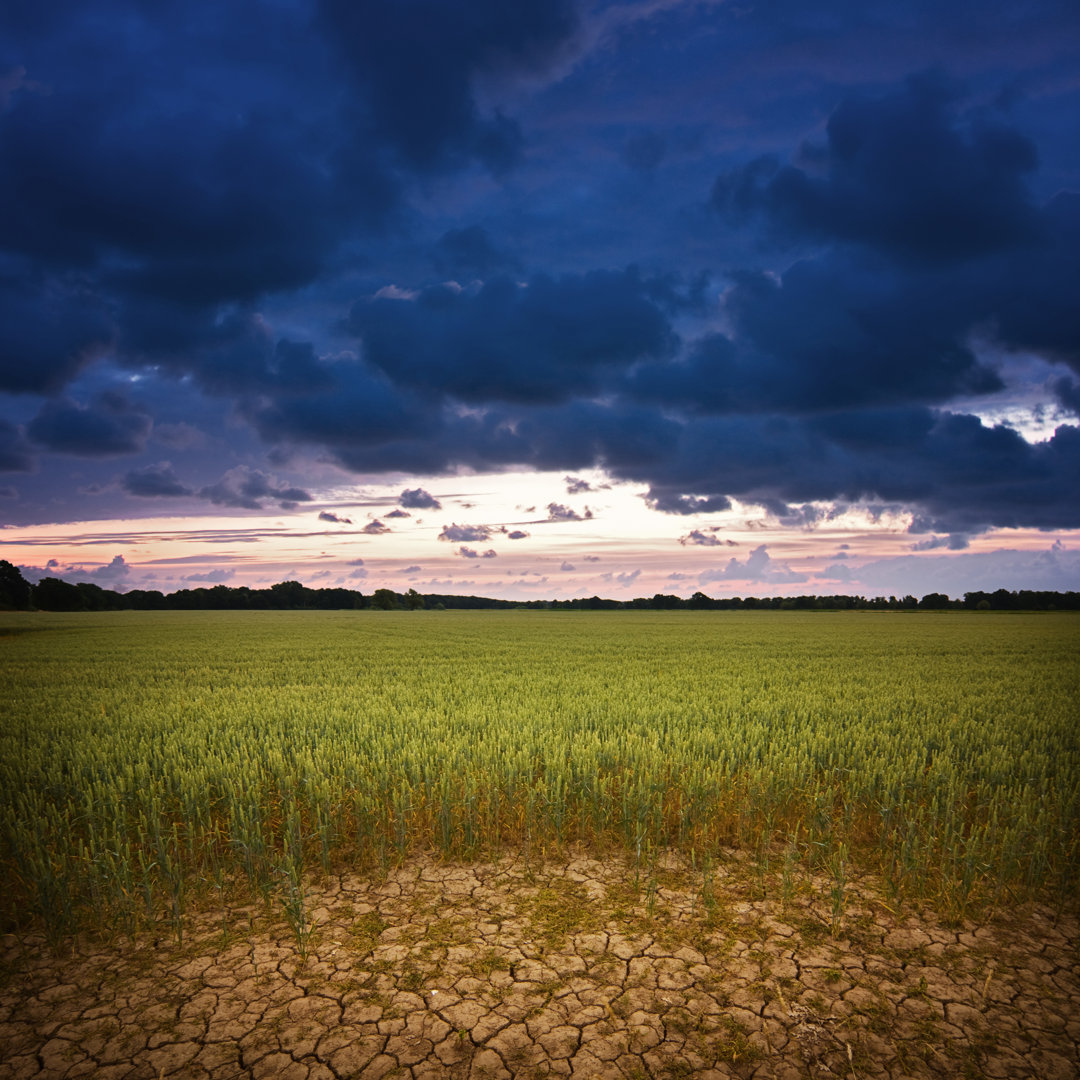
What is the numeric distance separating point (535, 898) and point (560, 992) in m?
1.25

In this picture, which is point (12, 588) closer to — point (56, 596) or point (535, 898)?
point (56, 596)

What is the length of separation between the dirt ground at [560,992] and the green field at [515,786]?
14.1 inches

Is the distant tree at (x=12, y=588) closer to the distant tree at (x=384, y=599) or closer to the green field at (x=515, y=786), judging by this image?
the distant tree at (x=384, y=599)

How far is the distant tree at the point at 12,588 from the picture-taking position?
81.2 metres

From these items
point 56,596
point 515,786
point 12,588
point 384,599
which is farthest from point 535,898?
point 384,599

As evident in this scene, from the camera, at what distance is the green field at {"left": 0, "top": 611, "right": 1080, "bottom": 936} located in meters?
4.95

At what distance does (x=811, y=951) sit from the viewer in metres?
4.04

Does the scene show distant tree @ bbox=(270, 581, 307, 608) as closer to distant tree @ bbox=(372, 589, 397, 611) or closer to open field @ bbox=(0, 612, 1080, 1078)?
distant tree @ bbox=(372, 589, 397, 611)

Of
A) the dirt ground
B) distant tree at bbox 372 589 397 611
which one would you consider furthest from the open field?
distant tree at bbox 372 589 397 611

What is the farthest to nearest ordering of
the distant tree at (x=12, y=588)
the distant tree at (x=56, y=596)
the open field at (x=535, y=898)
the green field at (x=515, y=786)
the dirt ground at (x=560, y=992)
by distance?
the distant tree at (x=56, y=596) < the distant tree at (x=12, y=588) < the green field at (x=515, y=786) < the open field at (x=535, y=898) < the dirt ground at (x=560, y=992)

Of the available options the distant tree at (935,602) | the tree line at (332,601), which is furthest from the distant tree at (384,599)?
the distant tree at (935,602)

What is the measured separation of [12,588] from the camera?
82.1 meters

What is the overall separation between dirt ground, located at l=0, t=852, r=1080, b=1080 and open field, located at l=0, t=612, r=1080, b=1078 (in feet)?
0.07

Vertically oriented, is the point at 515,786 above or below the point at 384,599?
above
